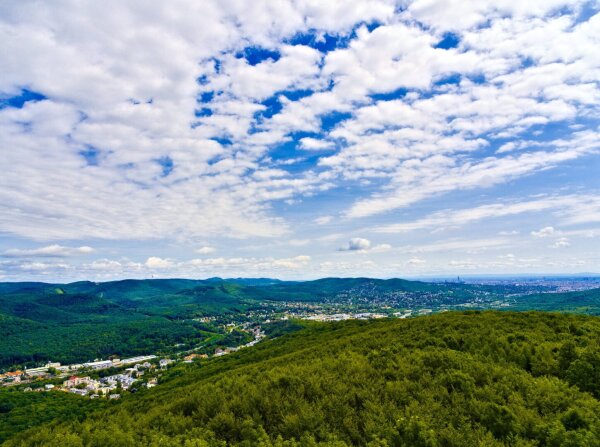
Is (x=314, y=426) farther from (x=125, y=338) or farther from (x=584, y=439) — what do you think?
(x=125, y=338)

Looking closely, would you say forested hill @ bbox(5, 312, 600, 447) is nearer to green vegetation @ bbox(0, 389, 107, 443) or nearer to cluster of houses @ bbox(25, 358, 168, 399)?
green vegetation @ bbox(0, 389, 107, 443)

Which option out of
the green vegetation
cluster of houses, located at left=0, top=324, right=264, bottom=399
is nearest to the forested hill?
the green vegetation

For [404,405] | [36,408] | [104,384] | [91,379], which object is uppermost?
[404,405]

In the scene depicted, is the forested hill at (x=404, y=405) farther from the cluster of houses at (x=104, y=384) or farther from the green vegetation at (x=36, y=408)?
the cluster of houses at (x=104, y=384)

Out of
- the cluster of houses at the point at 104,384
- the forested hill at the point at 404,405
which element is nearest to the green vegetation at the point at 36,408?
the cluster of houses at the point at 104,384

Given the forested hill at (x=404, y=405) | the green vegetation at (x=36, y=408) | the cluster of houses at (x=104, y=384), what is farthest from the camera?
the cluster of houses at (x=104, y=384)

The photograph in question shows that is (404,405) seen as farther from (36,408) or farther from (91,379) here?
(91,379)

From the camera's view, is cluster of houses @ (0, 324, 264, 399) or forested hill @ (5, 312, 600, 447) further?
cluster of houses @ (0, 324, 264, 399)

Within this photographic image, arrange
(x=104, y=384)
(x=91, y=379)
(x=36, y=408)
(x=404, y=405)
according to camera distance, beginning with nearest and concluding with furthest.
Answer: (x=404, y=405), (x=36, y=408), (x=104, y=384), (x=91, y=379)

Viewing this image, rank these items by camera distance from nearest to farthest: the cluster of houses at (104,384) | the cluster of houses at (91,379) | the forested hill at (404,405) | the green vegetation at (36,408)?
the forested hill at (404,405)
the green vegetation at (36,408)
the cluster of houses at (104,384)
the cluster of houses at (91,379)

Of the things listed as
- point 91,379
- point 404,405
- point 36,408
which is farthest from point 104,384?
point 404,405

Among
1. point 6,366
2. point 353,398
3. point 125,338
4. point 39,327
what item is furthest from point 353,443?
point 39,327
